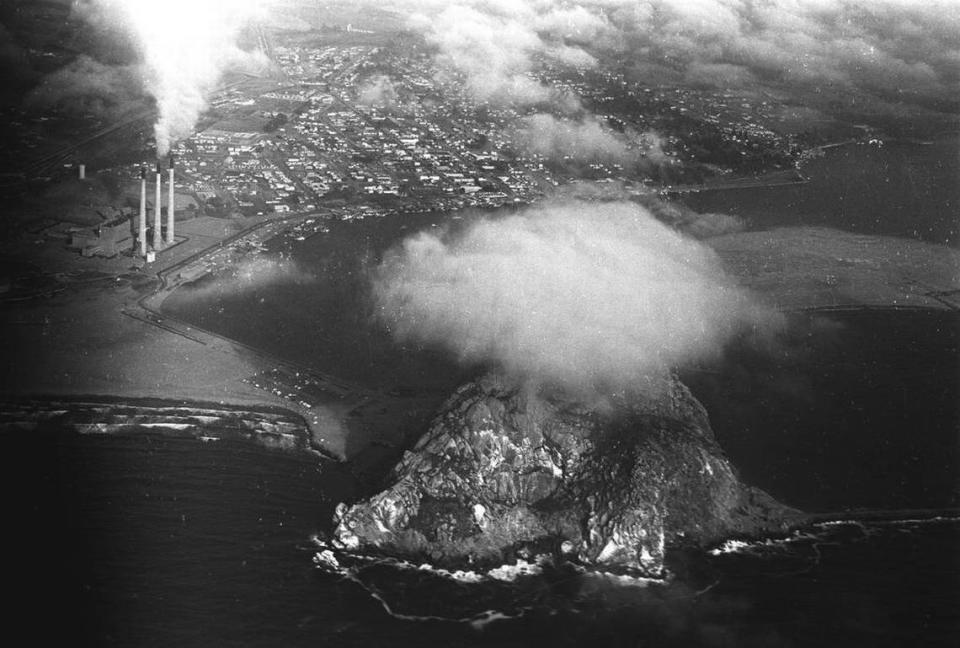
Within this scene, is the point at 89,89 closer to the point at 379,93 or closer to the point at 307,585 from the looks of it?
the point at 379,93

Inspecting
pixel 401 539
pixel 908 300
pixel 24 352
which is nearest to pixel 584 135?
pixel 908 300

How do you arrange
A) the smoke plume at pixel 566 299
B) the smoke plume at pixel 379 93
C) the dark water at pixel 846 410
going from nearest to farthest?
1. the dark water at pixel 846 410
2. the smoke plume at pixel 566 299
3. the smoke plume at pixel 379 93

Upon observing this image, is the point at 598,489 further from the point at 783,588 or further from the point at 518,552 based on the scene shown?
the point at 783,588

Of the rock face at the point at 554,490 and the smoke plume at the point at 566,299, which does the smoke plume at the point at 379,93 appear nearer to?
the smoke plume at the point at 566,299

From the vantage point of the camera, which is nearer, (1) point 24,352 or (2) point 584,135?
(1) point 24,352

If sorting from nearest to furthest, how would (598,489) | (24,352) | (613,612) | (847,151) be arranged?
1. (613,612)
2. (598,489)
3. (24,352)
4. (847,151)

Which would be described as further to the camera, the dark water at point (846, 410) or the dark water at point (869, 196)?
the dark water at point (869, 196)

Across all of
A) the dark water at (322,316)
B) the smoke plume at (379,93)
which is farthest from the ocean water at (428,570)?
the smoke plume at (379,93)

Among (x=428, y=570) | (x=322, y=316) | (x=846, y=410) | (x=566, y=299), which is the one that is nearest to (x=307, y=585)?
(x=428, y=570)
